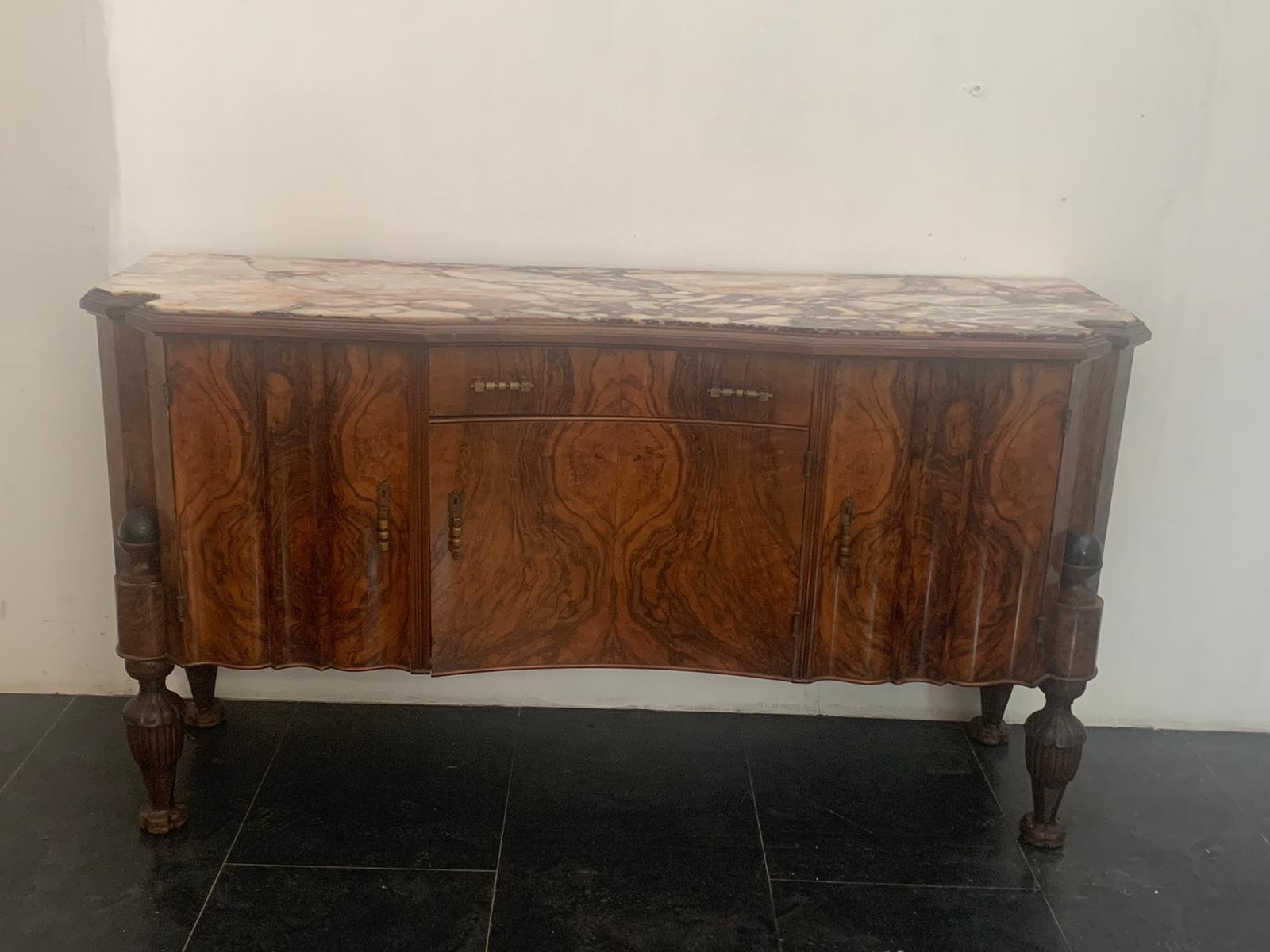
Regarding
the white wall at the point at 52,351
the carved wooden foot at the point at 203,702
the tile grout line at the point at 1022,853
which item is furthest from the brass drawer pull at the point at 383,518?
the tile grout line at the point at 1022,853

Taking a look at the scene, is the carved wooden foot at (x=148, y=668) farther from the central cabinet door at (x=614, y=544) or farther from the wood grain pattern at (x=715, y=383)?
the wood grain pattern at (x=715, y=383)

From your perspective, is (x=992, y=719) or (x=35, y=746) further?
(x=992, y=719)

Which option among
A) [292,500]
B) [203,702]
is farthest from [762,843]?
[203,702]

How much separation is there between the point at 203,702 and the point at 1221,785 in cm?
200

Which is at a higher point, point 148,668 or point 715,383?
point 715,383

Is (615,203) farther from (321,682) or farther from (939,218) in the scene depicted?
(321,682)

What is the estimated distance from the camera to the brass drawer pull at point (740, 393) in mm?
2035

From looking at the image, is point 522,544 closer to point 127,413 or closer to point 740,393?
point 740,393

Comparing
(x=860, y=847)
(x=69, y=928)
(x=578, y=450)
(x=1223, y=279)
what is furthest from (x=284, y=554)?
(x=1223, y=279)

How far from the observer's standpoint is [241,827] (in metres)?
2.30

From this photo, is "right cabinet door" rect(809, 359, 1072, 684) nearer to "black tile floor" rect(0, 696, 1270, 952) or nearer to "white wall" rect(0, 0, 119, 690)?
"black tile floor" rect(0, 696, 1270, 952)

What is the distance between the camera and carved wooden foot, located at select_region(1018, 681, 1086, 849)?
2234 mm

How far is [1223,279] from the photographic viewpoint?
99.4 inches

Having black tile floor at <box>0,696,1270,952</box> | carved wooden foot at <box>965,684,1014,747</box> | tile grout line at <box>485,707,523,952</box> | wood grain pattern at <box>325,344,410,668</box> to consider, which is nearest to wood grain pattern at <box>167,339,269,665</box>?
wood grain pattern at <box>325,344,410,668</box>
